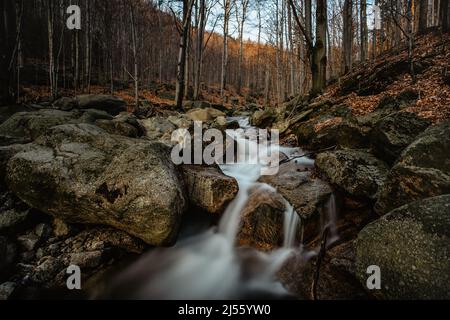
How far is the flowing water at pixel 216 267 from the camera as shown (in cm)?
360

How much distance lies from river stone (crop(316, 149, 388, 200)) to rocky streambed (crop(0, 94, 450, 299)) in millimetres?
21

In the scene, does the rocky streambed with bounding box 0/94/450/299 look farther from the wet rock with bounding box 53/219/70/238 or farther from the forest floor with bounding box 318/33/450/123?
the forest floor with bounding box 318/33/450/123

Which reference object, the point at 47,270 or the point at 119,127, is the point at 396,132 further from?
the point at 119,127

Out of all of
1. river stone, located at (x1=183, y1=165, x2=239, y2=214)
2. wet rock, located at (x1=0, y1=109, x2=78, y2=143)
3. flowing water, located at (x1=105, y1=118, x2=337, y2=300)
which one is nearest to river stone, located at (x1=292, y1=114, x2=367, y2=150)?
flowing water, located at (x1=105, y1=118, x2=337, y2=300)

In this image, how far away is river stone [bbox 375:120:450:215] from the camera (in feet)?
9.97

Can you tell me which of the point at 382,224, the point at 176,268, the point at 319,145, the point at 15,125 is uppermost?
the point at 15,125

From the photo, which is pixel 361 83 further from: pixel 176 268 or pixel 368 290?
pixel 176 268

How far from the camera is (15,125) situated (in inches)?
235

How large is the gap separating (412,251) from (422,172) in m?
1.28

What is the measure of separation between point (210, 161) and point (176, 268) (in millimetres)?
2592

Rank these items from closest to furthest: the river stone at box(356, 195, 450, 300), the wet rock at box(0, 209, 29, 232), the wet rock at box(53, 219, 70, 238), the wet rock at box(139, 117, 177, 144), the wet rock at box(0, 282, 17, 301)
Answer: the river stone at box(356, 195, 450, 300) < the wet rock at box(0, 282, 17, 301) < the wet rock at box(0, 209, 29, 232) < the wet rock at box(53, 219, 70, 238) < the wet rock at box(139, 117, 177, 144)

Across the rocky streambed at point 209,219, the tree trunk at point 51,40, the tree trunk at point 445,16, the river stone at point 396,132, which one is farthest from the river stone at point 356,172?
the tree trunk at point 51,40
